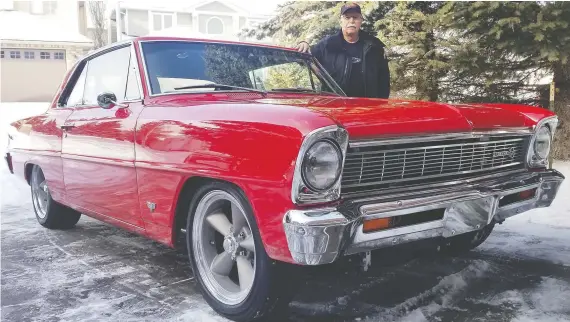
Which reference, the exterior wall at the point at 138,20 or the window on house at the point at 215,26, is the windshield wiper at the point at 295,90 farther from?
the exterior wall at the point at 138,20

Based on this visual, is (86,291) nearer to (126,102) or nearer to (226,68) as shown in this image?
(126,102)

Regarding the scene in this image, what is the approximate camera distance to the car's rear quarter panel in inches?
90.7

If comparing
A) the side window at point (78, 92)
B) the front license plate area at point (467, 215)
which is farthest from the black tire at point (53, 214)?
the front license plate area at point (467, 215)

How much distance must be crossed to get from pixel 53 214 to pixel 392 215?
12.0ft

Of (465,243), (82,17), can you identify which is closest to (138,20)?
(82,17)

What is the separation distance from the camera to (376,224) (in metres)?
2.40

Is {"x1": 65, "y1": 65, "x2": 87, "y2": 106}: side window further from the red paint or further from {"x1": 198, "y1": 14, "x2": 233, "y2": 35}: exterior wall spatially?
{"x1": 198, "y1": 14, "x2": 233, "y2": 35}: exterior wall

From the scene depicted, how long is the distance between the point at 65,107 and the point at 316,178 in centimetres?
317

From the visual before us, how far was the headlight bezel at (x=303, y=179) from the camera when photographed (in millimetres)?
2234

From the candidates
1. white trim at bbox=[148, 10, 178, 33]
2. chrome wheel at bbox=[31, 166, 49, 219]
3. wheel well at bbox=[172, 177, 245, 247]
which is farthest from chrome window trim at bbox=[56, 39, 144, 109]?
white trim at bbox=[148, 10, 178, 33]

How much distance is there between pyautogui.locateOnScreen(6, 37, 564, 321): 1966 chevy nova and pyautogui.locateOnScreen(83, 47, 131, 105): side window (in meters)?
0.02

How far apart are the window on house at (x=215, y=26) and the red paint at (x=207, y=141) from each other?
24111mm

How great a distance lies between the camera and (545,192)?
129 inches

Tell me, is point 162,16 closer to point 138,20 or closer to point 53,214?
point 138,20
